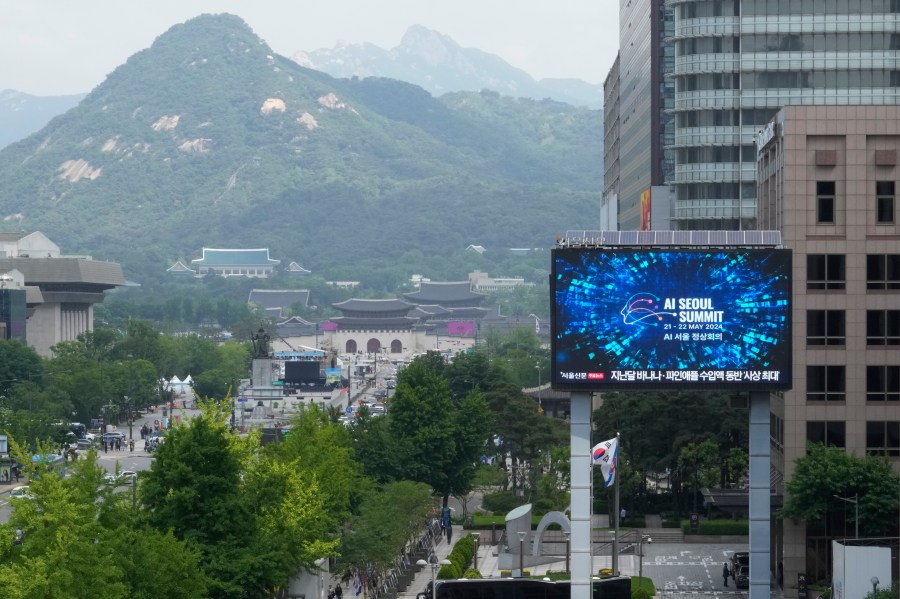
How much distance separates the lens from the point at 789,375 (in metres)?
68.8

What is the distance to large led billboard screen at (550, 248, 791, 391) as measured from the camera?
6862 cm

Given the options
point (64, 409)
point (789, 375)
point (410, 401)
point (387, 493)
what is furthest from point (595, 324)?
point (64, 409)

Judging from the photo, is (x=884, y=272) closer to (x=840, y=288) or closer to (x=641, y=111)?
(x=840, y=288)

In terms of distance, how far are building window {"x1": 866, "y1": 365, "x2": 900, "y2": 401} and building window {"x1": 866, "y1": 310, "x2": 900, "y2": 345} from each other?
1062 mm

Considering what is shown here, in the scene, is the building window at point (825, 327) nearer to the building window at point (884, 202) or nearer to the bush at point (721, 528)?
the building window at point (884, 202)

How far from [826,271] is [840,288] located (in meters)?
0.93

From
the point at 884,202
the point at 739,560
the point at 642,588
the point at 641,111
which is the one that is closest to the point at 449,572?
the point at 642,588

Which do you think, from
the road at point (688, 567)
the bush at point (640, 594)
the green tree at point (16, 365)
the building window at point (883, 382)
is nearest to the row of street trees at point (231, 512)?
the road at point (688, 567)

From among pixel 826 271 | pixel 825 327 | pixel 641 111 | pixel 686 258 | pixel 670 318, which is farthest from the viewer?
pixel 641 111

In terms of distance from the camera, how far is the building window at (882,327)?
271 feet

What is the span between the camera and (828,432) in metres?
83.7

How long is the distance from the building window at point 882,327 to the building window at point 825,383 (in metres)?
1.87

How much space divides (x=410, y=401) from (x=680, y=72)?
88.0ft

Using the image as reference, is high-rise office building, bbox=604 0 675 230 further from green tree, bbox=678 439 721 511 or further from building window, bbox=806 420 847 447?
building window, bbox=806 420 847 447
